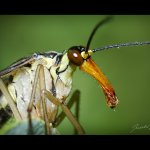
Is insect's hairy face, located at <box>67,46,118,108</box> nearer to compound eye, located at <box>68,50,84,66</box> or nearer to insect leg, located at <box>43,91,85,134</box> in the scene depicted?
compound eye, located at <box>68,50,84,66</box>

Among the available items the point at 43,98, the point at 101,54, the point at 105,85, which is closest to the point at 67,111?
the point at 43,98

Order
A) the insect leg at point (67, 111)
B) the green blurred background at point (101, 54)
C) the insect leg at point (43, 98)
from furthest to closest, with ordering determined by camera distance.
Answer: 1. the green blurred background at point (101, 54)
2. the insect leg at point (67, 111)
3. the insect leg at point (43, 98)

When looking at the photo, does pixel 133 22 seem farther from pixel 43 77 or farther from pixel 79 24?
pixel 43 77

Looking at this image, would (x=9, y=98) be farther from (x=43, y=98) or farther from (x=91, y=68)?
(x=91, y=68)

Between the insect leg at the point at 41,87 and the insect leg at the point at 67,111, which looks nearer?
the insect leg at the point at 41,87

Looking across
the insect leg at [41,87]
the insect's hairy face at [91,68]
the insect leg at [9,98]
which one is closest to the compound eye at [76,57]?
the insect's hairy face at [91,68]

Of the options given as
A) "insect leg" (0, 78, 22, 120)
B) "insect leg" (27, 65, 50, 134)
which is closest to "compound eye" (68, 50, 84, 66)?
"insect leg" (27, 65, 50, 134)

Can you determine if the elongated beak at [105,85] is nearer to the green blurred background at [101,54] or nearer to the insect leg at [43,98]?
the insect leg at [43,98]
